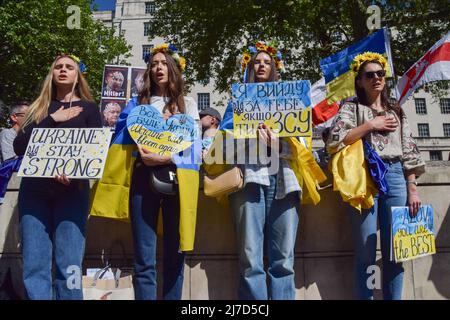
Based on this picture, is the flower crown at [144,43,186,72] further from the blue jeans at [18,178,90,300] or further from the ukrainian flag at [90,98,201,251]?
the blue jeans at [18,178,90,300]

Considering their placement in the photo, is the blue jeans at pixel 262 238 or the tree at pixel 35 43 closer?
the blue jeans at pixel 262 238

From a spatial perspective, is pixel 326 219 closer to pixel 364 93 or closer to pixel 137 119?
pixel 364 93

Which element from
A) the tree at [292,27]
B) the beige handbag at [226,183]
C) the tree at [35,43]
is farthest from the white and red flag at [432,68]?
the tree at [35,43]

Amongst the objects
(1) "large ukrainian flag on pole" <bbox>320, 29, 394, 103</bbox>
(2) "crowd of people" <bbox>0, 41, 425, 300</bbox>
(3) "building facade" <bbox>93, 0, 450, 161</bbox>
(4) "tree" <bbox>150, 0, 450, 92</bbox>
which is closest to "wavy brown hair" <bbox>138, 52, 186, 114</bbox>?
(2) "crowd of people" <bbox>0, 41, 425, 300</bbox>

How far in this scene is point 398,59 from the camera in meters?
17.0

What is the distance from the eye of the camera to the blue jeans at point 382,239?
12.2 ft

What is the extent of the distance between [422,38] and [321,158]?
14795 millimetres

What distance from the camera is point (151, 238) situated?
11.8 feet

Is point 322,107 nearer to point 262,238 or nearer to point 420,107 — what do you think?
point 262,238

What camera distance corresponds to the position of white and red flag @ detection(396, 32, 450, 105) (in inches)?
302

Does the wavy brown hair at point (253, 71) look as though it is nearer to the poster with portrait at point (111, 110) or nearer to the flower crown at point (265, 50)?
the flower crown at point (265, 50)


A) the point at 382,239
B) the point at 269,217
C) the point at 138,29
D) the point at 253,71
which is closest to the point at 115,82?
the point at 253,71

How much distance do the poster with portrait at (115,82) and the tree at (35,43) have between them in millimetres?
8825

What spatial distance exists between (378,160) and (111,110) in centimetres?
563
